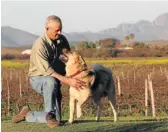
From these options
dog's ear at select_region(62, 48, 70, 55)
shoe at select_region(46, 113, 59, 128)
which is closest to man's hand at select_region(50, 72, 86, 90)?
shoe at select_region(46, 113, 59, 128)

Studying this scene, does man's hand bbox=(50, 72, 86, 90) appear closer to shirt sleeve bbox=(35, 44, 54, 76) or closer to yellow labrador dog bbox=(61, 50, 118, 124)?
shirt sleeve bbox=(35, 44, 54, 76)

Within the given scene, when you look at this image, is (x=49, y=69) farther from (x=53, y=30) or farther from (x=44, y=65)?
(x=53, y=30)

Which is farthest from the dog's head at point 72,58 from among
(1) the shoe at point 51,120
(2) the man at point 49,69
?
(1) the shoe at point 51,120

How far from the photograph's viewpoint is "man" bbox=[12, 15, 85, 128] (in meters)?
8.56

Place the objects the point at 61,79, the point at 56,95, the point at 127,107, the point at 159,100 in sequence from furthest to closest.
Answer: the point at 159,100, the point at 127,107, the point at 56,95, the point at 61,79

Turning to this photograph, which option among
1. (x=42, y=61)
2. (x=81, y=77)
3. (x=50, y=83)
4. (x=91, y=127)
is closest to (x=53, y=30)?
(x=42, y=61)

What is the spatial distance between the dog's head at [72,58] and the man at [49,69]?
0.13 meters

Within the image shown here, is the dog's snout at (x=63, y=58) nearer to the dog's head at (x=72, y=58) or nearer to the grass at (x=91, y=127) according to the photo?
the dog's head at (x=72, y=58)

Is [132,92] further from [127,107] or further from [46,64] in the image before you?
[46,64]

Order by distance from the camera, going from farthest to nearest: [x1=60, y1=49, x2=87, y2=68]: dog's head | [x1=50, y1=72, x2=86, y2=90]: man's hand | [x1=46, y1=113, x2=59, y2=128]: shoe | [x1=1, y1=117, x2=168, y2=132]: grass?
[x1=60, y1=49, x2=87, y2=68]: dog's head
[x1=46, y1=113, x2=59, y2=128]: shoe
[x1=1, y1=117, x2=168, y2=132]: grass
[x1=50, y1=72, x2=86, y2=90]: man's hand

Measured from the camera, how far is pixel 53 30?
28.5 ft

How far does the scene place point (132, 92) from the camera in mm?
26203

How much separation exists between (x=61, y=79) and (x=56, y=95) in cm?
72

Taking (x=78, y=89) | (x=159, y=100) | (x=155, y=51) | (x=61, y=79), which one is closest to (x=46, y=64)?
(x=61, y=79)
